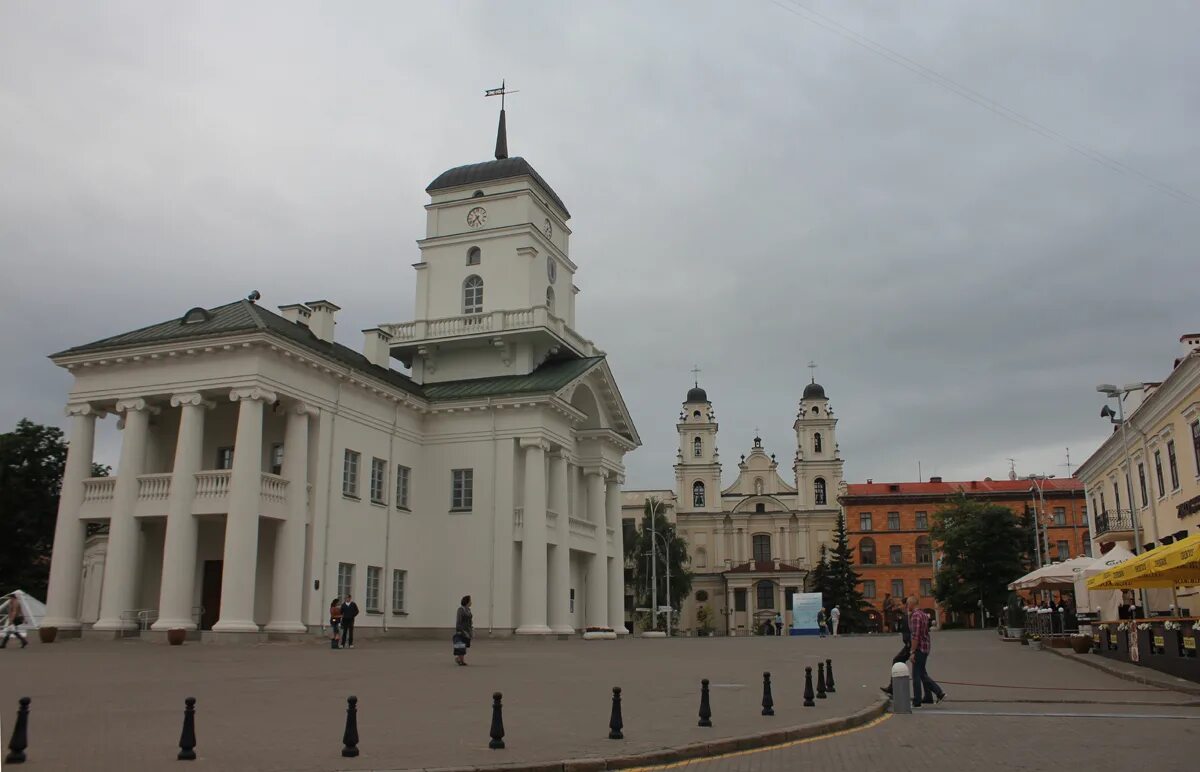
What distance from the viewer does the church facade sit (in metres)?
109

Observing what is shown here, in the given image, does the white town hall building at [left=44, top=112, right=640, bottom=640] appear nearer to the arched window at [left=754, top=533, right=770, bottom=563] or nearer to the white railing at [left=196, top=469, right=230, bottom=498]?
the white railing at [left=196, top=469, right=230, bottom=498]

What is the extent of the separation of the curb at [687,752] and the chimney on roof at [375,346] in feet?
104

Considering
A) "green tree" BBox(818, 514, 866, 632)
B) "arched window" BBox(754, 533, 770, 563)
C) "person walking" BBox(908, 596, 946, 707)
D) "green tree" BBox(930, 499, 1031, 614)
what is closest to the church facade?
"arched window" BBox(754, 533, 770, 563)

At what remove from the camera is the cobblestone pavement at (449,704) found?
10336mm

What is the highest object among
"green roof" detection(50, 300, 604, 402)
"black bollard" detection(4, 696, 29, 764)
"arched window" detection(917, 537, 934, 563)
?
"green roof" detection(50, 300, 604, 402)

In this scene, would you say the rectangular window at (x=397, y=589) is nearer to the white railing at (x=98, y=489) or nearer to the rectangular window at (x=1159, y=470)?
the white railing at (x=98, y=489)

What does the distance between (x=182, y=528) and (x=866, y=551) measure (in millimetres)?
84531

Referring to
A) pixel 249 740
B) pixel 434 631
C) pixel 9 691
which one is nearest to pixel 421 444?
pixel 434 631

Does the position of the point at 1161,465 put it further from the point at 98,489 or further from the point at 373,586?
the point at 98,489

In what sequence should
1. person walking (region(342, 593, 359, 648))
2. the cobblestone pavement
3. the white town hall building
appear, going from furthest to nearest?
the white town hall building < person walking (region(342, 593, 359, 648)) < the cobblestone pavement

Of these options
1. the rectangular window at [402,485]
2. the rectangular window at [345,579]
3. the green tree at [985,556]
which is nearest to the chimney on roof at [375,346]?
the rectangular window at [402,485]

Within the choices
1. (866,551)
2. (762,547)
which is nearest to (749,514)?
(762,547)

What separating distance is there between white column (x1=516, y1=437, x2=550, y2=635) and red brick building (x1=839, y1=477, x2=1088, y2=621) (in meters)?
67.7

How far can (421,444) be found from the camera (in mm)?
42031
